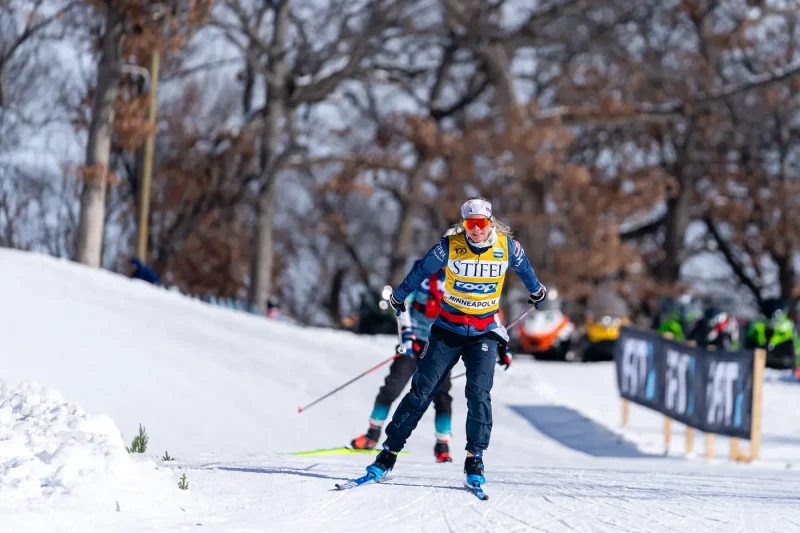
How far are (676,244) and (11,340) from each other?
30.6m

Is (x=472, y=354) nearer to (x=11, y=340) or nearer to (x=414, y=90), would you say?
(x=11, y=340)

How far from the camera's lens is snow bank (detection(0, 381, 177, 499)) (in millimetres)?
6016

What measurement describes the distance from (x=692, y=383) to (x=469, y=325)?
22.6 ft

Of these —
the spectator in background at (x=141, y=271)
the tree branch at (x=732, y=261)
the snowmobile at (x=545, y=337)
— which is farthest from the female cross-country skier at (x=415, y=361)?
the tree branch at (x=732, y=261)

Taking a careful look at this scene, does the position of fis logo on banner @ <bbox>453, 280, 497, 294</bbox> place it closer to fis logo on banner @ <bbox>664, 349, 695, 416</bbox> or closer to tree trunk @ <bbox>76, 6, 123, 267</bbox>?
fis logo on banner @ <bbox>664, 349, 695, 416</bbox>

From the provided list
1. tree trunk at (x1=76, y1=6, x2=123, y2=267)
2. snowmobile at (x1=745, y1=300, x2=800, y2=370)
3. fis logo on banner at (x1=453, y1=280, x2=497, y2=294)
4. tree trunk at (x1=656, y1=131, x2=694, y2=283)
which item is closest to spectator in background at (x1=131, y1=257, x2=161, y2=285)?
tree trunk at (x1=76, y1=6, x2=123, y2=267)

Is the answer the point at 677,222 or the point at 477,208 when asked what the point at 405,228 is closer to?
the point at 677,222

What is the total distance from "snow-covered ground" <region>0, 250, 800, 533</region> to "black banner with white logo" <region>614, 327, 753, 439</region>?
50cm

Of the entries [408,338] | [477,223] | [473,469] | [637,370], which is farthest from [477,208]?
[637,370]

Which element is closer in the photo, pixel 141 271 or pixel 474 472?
pixel 474 472

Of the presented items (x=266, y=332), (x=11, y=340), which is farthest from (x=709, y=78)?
(x=11, y=340)

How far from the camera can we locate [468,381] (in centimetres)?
724

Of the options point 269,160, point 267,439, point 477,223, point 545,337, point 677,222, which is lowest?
point 267,439

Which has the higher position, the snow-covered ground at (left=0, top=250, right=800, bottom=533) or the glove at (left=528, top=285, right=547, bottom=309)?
the glove at (left=528, top=285, right=547, bottom=309)
